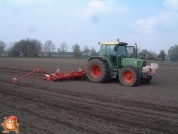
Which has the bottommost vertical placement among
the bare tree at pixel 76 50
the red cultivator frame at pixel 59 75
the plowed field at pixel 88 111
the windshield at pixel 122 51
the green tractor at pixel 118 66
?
the plowed field at pixel 88 111

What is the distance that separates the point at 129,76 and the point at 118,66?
93cm

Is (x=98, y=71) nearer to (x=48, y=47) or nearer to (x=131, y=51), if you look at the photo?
(x=131, y=51)

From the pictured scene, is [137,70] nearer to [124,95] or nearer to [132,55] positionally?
[132,55]

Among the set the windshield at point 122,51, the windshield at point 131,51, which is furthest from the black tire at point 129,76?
the windshield at point 131,51

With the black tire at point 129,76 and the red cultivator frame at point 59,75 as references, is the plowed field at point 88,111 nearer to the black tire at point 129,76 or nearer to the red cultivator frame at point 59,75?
the black tire at point 129,76

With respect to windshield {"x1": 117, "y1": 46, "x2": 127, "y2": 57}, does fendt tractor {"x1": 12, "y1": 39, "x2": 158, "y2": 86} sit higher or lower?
lower

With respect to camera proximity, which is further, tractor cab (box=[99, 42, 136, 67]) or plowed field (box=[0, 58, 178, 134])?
tractor cab (box=[99, 42, 136, 67])

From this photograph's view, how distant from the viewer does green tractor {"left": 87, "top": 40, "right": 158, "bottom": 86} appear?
998 cm

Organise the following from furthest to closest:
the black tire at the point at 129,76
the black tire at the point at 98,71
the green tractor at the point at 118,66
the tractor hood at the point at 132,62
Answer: the black tire at the point at 98,71 → the tractor hood at the point at 132,62 → the green tractor at the point at 118,66 → the black tire at the point at 129,76

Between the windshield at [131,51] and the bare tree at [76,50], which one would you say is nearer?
the windshield at [131,51]

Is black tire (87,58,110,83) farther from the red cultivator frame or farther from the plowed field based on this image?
the plowed field

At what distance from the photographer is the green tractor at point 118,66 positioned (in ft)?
32.8

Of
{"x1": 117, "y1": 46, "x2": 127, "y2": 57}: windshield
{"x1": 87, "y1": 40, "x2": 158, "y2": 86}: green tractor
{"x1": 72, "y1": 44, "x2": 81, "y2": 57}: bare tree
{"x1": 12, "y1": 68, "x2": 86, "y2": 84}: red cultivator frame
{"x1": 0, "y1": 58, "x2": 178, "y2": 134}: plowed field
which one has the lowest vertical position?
{"x1": 0, "y1": 58, "x2": 178, "y2": 134}: plowed field

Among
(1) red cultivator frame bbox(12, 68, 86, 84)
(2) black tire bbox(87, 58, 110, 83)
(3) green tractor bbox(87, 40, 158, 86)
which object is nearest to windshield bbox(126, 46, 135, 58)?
(3) green tractor bbox(87, 40, 158, 86)
